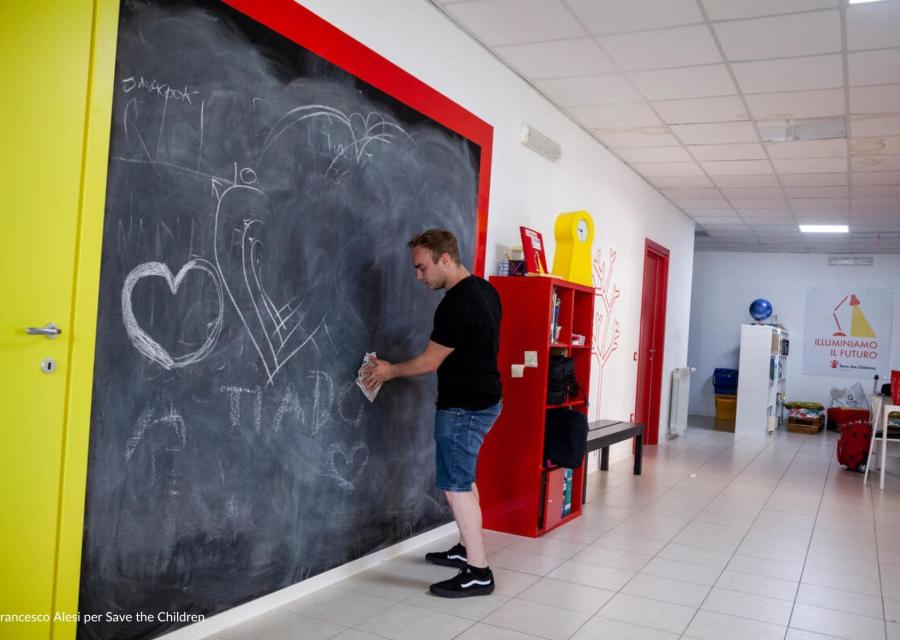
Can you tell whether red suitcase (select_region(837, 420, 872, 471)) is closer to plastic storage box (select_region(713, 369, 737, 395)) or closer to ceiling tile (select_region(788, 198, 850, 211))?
ceiling tile (select_region(788, 198, 850, 211))

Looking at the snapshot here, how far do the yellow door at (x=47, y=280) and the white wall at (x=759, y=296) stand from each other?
40.7 ft

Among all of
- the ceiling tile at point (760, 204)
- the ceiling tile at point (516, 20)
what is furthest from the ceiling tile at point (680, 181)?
the ceiling tile at point (516, 20)

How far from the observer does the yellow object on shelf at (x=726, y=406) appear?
12406 mm

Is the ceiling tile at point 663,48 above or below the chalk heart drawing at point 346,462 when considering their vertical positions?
above

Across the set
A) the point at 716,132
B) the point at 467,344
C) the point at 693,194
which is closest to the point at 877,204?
the point at 693,194

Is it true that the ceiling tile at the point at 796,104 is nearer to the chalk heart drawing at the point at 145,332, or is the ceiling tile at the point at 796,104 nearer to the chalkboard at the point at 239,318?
the chalkboard at the point at 239,318

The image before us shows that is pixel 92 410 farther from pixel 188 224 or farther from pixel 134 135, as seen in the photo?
pixel 134 135

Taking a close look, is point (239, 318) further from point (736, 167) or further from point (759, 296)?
point (759, 296)

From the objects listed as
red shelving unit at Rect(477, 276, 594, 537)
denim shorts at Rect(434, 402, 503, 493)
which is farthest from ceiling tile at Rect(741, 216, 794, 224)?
denim shorts at Rect(434, 402, 503, 493)

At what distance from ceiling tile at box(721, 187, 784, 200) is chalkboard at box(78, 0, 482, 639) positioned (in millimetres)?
5293

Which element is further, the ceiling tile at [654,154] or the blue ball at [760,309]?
the blue ball at [760,309]

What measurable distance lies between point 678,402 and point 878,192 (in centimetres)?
345

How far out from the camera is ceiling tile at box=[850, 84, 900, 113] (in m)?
4.88

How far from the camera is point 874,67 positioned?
452cm
